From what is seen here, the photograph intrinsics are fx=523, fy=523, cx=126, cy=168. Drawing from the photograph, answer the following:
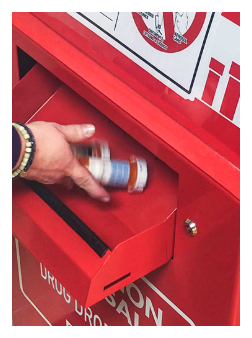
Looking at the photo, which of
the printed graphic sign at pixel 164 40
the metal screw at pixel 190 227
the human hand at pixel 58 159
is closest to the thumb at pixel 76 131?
the human hand at pixel 58 159

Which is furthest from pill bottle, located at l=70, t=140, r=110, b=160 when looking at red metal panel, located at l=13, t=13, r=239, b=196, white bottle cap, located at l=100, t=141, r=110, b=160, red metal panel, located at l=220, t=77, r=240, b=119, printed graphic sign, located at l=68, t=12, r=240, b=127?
red metal panel, located at l=220, t=77, r=240, b=119

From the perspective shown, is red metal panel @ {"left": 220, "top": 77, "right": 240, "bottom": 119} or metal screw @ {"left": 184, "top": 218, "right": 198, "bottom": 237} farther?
metal screw @ {"left": 184, "top": 218, "right": 198, "bottom": 237}

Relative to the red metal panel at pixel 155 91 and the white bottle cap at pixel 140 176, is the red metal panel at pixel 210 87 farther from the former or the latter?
the white bottle cap at pixel 140 176

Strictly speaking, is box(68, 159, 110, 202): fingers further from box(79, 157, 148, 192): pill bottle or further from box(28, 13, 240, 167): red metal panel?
box(28, 13, 240, 167): red metal panel

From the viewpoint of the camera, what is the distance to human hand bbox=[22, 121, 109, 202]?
1.24m

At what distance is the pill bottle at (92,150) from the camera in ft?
4.26

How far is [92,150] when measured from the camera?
52.7 inches

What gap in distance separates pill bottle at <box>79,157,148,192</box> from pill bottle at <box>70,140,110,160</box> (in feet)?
0.05

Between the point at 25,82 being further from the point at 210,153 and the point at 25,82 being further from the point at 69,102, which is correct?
the point at 210,153

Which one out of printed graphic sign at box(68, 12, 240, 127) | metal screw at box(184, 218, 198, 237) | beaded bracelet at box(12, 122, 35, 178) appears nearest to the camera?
printed graphic sign at box(68, 12, 240, 127)

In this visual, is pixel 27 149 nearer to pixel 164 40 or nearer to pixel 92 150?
pixel 92 150

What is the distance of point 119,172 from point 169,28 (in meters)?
0.38

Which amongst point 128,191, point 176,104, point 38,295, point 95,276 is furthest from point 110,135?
point 38,295

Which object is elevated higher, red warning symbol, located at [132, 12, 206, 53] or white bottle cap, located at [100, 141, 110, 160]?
red warning symbol, located at [132, 12, 206, 53]
